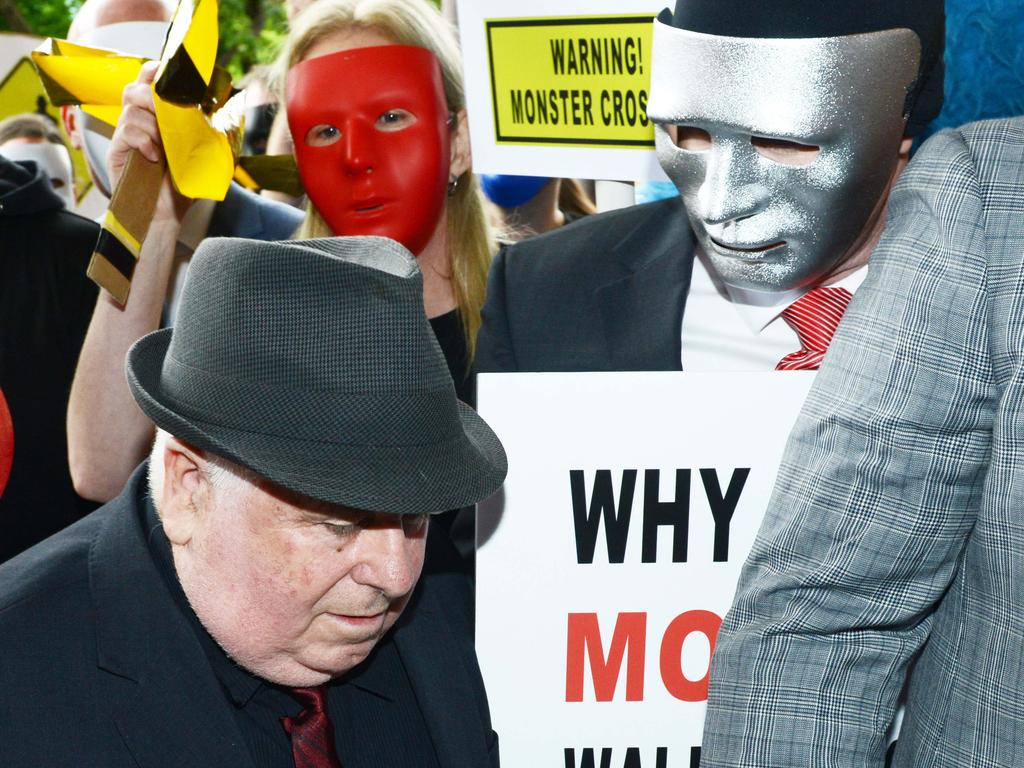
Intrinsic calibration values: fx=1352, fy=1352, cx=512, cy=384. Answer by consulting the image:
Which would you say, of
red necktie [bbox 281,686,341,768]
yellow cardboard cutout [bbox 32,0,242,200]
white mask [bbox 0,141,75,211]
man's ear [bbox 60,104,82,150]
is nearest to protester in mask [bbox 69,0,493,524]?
yellow cardboard cutout [bbox 32,0,242,200]

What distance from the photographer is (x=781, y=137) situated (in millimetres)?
2102

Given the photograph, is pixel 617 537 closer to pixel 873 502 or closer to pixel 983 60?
pixel 873 502

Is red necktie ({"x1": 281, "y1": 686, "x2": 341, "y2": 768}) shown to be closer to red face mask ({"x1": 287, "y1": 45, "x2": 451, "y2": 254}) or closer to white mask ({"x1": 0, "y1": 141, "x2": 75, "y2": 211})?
red face mask ({"x1": 287, "y1": 45, "x2": 451, "y2": 254})

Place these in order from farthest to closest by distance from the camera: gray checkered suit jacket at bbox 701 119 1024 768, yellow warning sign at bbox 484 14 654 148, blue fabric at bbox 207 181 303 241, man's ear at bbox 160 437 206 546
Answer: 1. blue fabric at bbox 207 181 303 241
2. yellow warning sign at bbox 484 14 654 148
3. man's ear at bbox 160 437 206 546
4. gray checkered suit jacket at bbox 701 119 1024 768

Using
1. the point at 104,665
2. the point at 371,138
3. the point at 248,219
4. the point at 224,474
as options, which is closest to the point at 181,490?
the point at 224,474

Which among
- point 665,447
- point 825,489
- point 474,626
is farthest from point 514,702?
point 825,489

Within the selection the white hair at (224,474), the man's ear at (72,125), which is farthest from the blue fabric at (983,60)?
the man's ear at (72,125)

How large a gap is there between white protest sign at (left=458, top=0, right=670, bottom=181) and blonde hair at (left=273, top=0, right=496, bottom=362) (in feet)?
0.99

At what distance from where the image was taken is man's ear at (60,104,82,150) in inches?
146

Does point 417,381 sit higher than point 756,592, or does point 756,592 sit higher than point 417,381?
point 417,381

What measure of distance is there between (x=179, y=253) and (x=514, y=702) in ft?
5.79

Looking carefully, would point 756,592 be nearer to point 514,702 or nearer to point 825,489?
point 825,489

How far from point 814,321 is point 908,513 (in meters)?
0.66

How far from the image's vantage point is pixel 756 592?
181cm
